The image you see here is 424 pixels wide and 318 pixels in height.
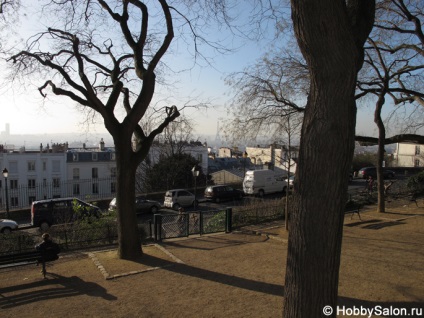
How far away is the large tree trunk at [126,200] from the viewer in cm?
964

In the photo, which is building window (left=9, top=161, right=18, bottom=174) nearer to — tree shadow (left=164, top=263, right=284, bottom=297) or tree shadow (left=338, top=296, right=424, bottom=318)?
tree shadow (left=164, top=263, right=284, bottom=297)

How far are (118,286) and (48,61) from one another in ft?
21.1

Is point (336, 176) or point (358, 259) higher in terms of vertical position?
point (336, 176)

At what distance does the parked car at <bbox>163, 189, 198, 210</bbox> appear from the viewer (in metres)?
26.1

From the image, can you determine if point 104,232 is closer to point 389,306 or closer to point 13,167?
point 389,306

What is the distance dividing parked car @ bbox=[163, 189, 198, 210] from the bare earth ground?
14.4 meters

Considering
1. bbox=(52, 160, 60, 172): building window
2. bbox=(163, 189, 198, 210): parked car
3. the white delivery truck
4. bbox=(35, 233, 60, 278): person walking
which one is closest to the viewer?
bbox=(35, 233, 60, 278): person walking

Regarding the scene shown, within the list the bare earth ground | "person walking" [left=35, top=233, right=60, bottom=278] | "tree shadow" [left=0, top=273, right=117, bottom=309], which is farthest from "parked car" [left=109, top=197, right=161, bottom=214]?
A: "tree shadow" [left=0, top=273, right=117, bottom=309]

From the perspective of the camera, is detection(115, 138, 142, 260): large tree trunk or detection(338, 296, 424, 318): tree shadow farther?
detection(115, 138, 142, 260): large tree trunk

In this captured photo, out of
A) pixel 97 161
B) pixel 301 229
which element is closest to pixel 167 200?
pixel 301 229

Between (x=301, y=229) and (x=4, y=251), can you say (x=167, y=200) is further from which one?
(x=301, y=229)

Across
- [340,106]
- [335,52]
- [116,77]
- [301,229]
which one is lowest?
[301,229]

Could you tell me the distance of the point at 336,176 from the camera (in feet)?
11.8

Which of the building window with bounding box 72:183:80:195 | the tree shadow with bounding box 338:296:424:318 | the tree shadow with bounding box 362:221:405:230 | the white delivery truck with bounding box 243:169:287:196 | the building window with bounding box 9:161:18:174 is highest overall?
the tree shadow with bounding box 338:296:424:318
